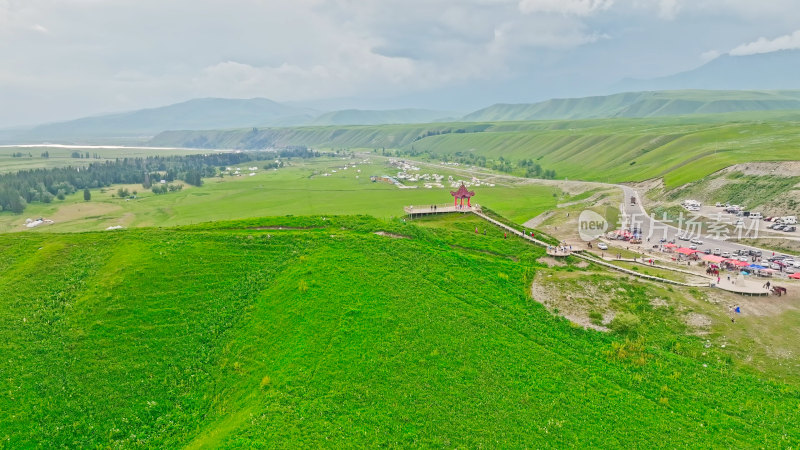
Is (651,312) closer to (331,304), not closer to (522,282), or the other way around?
(522,282)

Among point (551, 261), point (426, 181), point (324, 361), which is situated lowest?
point (324, 361)

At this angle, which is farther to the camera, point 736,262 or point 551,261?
point 736,262

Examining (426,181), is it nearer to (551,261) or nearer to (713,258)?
(713,258)

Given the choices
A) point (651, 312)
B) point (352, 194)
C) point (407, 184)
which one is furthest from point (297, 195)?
point (651, 312)

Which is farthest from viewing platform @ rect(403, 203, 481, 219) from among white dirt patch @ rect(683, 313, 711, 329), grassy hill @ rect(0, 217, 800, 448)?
white dirt patch @ rect(683, 313, 711, 329)

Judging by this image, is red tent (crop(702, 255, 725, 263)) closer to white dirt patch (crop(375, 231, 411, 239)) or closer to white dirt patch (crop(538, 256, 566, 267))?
white dirt patch (crop(538, 256, 566, 267))

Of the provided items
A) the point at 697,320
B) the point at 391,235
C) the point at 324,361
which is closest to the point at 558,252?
the point at 697,320
